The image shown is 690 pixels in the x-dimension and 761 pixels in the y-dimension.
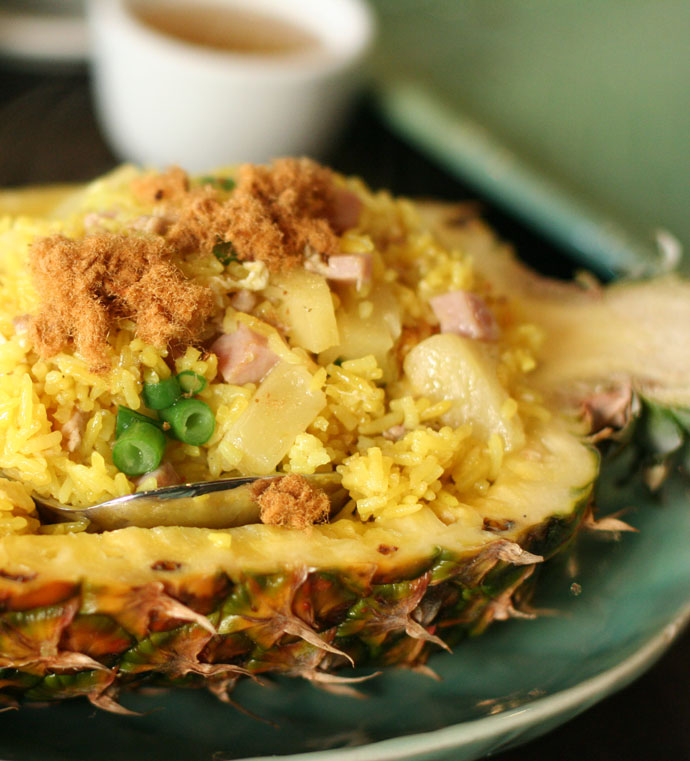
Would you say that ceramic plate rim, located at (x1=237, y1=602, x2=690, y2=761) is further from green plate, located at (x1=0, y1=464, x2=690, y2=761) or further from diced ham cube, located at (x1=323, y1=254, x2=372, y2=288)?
diced ham cube, located at (x1=323, y1=254, x2=372, y2=288)

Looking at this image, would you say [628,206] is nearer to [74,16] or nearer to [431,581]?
[431,581]

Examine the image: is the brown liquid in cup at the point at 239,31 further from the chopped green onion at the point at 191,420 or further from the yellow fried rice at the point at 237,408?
the chopped green onion at the point at 191,420

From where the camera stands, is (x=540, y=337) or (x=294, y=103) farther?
(x=294, y=103)

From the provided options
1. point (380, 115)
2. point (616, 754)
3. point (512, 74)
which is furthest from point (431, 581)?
point (512, 74)

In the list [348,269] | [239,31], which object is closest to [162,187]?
[348,269]

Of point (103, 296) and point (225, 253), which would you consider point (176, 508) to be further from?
point (225, 253)
